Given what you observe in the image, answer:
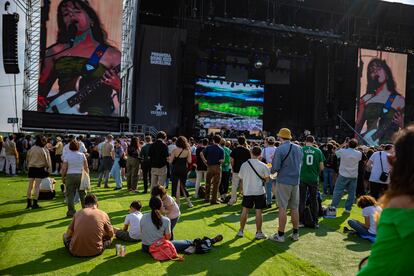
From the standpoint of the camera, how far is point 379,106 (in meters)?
27.0

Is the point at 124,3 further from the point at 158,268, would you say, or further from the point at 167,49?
the point at 158,268

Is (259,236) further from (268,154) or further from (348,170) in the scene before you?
(268,154)

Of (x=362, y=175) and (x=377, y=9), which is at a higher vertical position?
(x=377, y=9)

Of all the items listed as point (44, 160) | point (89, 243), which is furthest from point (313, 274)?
point (44, 160)

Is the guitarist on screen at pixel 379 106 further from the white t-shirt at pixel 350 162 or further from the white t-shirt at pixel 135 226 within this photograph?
the white t-shirt at pixel 135 226

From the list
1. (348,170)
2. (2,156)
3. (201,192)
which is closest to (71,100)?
(2,156)

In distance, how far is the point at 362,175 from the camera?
1273 centimetres

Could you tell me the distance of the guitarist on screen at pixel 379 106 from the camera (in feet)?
87.5

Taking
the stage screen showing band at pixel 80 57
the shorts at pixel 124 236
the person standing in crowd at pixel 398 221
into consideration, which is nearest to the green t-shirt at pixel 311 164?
the shorts at pixel 124 236

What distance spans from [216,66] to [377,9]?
1108cm

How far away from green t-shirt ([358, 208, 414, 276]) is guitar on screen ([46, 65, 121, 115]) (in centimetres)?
2114

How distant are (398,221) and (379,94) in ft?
90.6

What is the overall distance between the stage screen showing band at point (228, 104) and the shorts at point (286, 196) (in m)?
19.4

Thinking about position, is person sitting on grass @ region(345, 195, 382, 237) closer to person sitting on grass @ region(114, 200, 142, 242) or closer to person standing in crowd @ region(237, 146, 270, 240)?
person standing in crowd @ region(237, 146, 270, 240)
